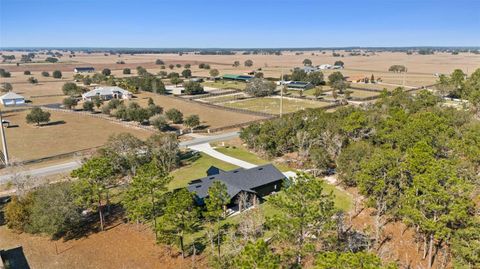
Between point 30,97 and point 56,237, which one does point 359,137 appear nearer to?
point 56,237

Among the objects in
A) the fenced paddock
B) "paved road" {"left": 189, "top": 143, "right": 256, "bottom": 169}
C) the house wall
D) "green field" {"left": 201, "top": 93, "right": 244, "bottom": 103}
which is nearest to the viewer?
the house wall

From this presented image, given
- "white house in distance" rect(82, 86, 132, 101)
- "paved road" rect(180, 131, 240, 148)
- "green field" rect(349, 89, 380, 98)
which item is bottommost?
"paved road" rect(180, 131, 240, 148)

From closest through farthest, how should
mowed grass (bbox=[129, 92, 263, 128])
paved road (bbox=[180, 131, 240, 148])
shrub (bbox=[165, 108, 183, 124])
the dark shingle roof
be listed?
1. the dark shingle roof
2. paved road (bbox=[180, 131, 240, 148])
3. shrub (bbox=[165, 108, 183, 124])
4. mowed grass (bbox=[129, 92, 263, 128])

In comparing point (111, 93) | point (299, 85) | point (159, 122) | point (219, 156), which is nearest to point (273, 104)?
point (299, 85)

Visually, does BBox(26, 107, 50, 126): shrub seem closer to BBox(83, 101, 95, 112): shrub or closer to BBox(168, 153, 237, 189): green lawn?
BBox(83, 101, 95, 112): shrub

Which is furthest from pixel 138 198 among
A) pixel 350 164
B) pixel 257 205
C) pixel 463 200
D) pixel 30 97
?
pixel 30 97

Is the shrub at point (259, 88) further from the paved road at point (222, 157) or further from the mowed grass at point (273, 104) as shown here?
the paved road at point (222, 157)

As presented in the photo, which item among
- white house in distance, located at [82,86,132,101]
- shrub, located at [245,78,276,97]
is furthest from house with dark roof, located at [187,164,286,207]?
white house in distance, located at [82,86,132,101]
